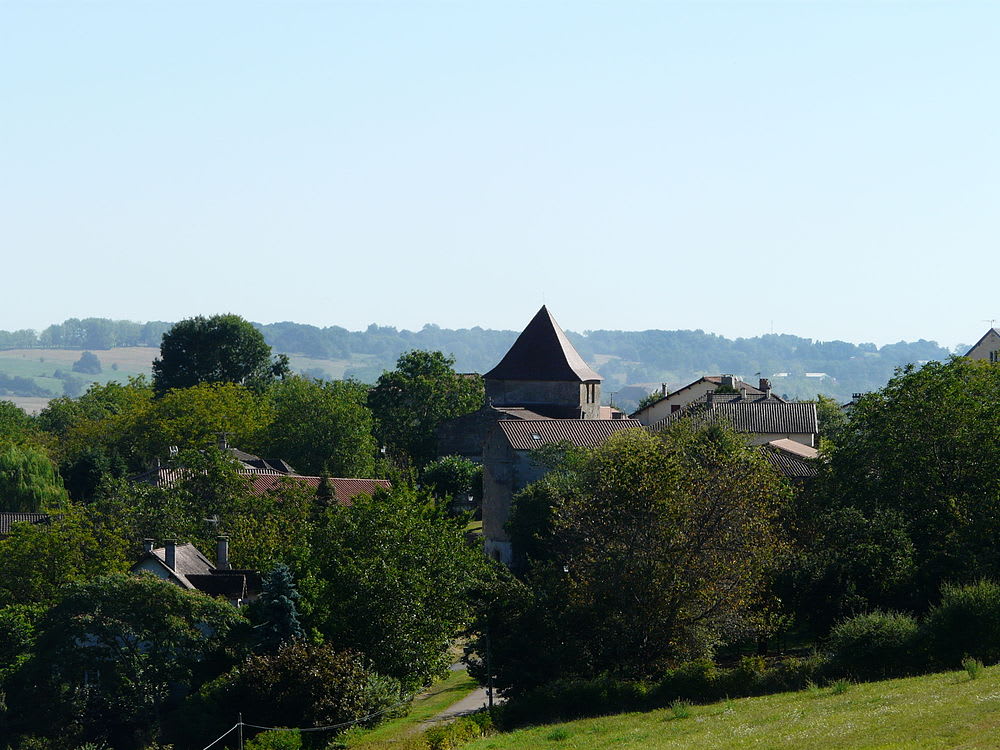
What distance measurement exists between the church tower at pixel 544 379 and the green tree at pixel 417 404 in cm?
835

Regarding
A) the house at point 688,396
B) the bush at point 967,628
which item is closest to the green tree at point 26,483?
the house at point 688,396

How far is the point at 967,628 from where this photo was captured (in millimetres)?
33531

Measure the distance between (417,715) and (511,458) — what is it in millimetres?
31727

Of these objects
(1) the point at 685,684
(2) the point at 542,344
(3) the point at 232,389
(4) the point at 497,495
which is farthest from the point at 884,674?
(3) the point at 232,389

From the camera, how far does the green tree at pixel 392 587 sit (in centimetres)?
4284

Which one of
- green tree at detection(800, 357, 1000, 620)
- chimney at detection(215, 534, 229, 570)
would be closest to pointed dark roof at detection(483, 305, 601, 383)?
chimney at detection(215, 534, 229, 570)

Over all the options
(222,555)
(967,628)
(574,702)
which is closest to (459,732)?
(574,702)

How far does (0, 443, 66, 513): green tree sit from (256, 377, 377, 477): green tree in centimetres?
1499

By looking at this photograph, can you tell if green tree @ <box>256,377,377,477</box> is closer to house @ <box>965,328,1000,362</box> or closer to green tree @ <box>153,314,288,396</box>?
green tree @ <box>153,314,288,396</box>

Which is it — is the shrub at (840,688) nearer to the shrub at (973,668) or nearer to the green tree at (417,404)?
the shrub at (973,668)

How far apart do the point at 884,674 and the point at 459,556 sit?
56.4 feet

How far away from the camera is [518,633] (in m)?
38.2

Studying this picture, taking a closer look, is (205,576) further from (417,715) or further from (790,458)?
(790,458)

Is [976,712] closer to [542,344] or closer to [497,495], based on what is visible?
[497,495]
